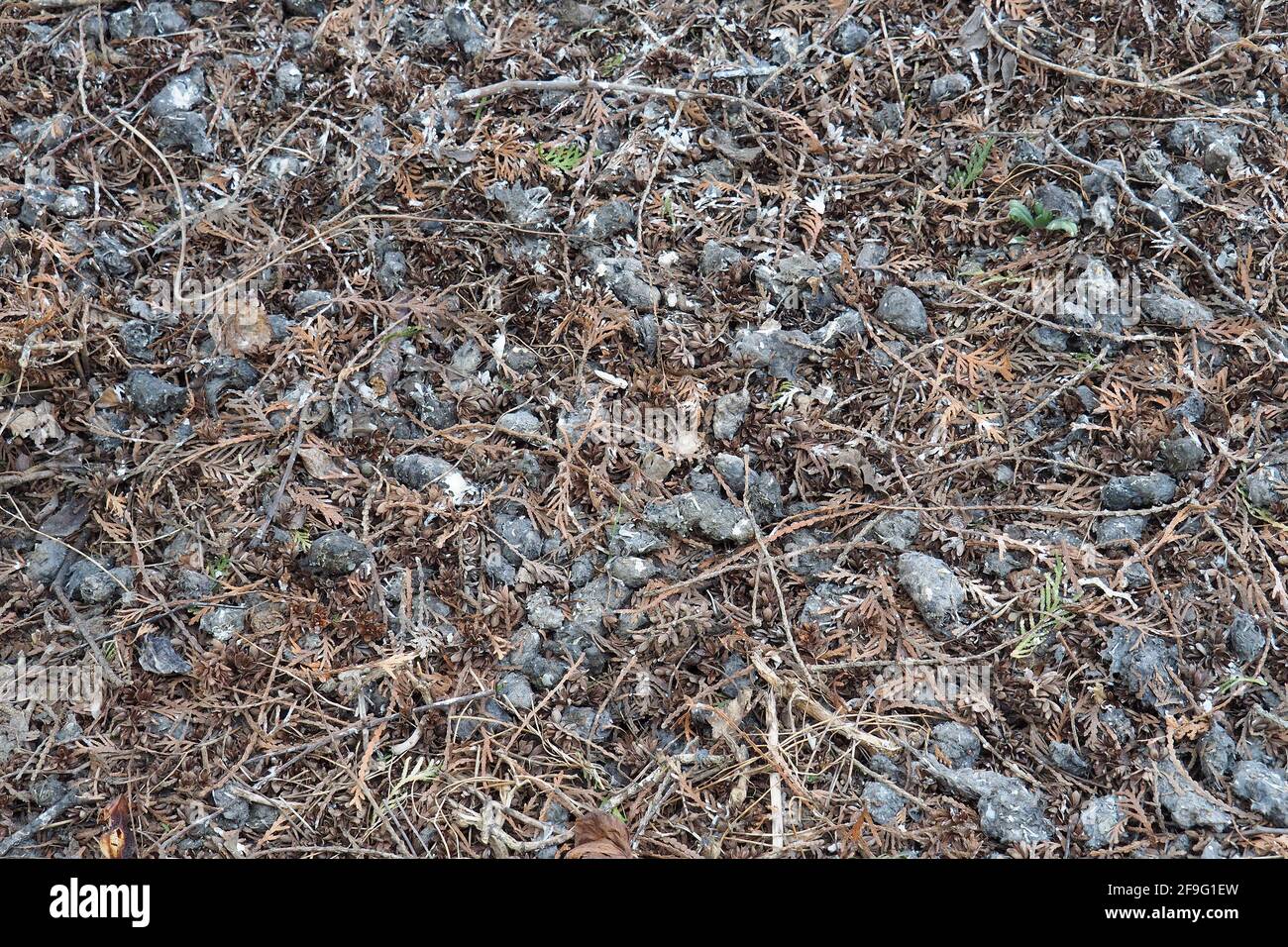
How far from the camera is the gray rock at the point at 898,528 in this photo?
8.08 feet

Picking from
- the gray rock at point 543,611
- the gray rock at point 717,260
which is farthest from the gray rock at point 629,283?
the gray rock at point 543,611

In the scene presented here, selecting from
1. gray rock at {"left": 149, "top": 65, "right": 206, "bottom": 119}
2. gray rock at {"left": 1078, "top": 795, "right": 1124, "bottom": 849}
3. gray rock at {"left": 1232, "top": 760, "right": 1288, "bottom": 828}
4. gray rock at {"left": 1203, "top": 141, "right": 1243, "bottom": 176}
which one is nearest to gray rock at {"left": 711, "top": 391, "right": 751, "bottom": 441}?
gray rock at {"left": 1078, "top": 795, "right": 1124, "bottom": 849}

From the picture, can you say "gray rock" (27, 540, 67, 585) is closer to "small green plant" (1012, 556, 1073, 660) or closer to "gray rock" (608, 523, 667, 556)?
"gray rock" (608, 523, 667, 556)

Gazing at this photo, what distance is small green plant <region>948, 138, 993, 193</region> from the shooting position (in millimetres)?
2908

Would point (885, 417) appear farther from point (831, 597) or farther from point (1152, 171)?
point (1152, 171)

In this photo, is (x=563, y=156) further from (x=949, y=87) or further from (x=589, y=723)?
(x=589, y=723)

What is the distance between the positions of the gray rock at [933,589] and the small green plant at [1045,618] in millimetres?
177

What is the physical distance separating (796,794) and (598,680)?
58 cm

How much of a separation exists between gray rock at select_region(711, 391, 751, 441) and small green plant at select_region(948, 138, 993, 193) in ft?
3.55

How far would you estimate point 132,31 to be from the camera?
10.6 feet

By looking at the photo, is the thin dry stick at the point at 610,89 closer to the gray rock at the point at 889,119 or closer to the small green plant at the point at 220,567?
the gray rock at the point at 889,119

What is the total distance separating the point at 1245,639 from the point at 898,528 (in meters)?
0.92

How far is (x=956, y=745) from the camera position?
87.7 inches

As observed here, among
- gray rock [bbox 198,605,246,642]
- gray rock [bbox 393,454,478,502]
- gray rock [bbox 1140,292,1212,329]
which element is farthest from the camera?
gray rock [bbox 1140,292,1212,329]
